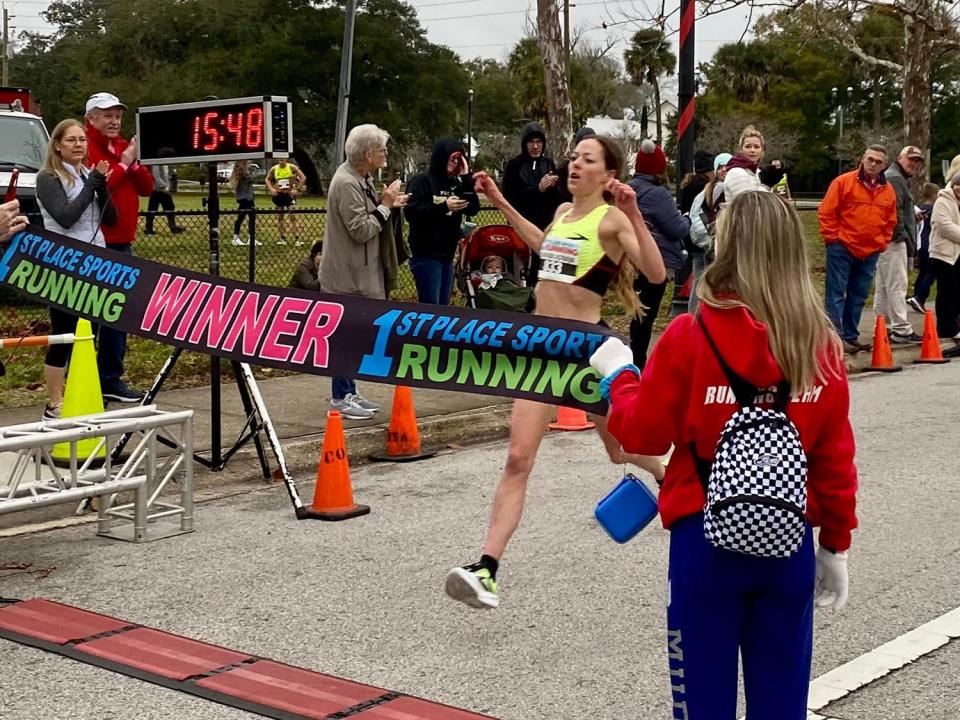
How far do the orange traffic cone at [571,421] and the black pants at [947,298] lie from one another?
266 inches

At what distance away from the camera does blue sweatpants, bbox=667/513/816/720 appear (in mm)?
3125

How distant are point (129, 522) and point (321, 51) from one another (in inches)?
2457

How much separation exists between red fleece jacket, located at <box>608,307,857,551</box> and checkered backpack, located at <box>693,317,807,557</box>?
0.05 metres

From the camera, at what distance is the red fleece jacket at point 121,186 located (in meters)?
9.28

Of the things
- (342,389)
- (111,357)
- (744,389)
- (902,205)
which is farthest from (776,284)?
(902,205)

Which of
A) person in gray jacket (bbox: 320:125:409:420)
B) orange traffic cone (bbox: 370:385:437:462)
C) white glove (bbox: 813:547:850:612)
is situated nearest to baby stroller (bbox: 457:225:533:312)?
person in gray jacket (bbox: 320:125:409:420)

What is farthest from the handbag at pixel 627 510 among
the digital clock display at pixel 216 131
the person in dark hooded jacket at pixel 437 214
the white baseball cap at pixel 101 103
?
the person in dark hooded jacket at pixel 437 214

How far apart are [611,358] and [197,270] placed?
13.0 m

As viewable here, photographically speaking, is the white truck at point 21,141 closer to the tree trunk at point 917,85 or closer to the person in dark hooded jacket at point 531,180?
the person in dark hooded jacket at point 531,180

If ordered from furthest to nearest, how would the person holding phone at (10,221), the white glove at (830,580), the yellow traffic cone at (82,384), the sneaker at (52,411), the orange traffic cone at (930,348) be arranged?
the orange traffic cone at (930,348) → the sneaker at (52,411) → the yellow traffic cone at (82,384) → the person holding phone at (10,221) → the white glove at (830,580)

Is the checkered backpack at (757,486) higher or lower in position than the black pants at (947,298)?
higher

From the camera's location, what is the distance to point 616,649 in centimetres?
506

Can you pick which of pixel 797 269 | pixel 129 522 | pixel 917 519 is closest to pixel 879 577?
pixel 917 519

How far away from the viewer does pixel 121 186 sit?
9570mm
